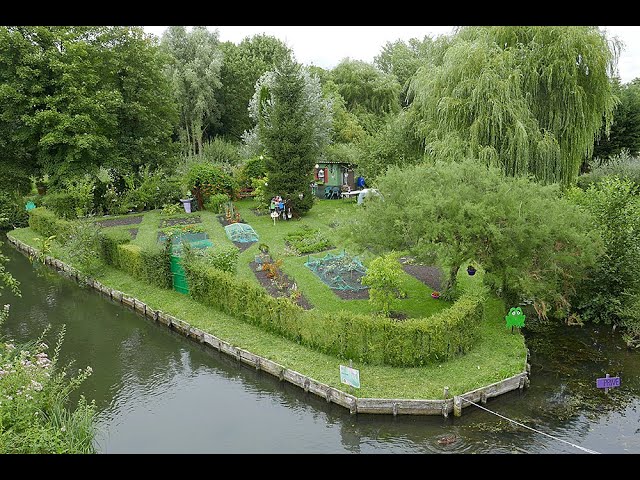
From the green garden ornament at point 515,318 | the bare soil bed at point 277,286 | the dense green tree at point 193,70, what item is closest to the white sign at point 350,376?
the bare soil bed at point 277,286

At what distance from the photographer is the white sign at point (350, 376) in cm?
1317

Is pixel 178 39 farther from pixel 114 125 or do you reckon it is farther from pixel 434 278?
pixel 434 278

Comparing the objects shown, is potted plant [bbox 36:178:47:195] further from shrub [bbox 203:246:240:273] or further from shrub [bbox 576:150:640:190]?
shrub [bbox 576:150:640:190]

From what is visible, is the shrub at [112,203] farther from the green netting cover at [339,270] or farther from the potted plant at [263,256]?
the green netting cover at [339,270]

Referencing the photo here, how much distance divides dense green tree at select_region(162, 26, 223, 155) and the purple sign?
129 ft

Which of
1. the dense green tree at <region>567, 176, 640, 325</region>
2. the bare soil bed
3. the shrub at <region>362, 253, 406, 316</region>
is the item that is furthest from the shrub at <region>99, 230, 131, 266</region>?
the dense green tree at <region>567, 176, 640, 325</region>

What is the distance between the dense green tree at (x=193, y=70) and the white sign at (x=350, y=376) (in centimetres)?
3693

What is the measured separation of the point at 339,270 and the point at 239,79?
34.9 meters

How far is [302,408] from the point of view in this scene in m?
13.8

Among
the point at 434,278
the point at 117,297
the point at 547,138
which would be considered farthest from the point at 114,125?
the point at 547,138

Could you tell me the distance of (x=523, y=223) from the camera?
49.8 feet

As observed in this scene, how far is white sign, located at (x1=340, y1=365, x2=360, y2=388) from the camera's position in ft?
43.2

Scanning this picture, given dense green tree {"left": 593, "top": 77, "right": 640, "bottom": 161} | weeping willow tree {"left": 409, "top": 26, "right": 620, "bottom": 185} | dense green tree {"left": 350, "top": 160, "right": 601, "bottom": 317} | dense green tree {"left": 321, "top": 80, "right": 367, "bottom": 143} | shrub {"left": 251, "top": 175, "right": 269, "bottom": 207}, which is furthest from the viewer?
dense green tree {"left": 321, "top": 80, "right": 367, "bottom": 143}

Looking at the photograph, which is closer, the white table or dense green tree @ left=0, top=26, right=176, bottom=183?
dense green tree @ left=0, top=26, right=176, bottom=183
